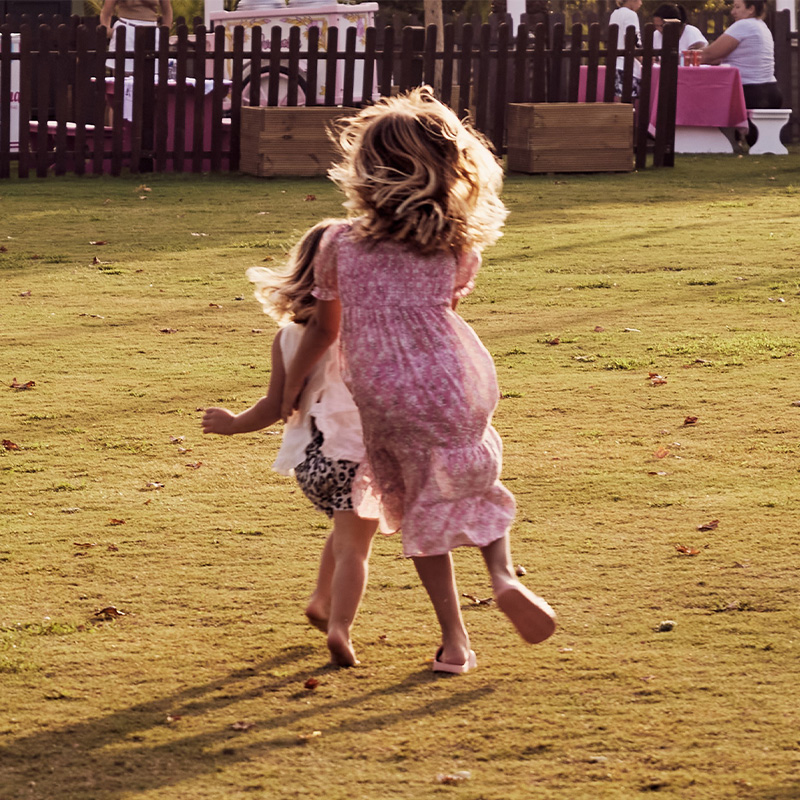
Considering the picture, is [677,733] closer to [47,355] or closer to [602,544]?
[602,544]

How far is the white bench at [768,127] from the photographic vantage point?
18.4 m

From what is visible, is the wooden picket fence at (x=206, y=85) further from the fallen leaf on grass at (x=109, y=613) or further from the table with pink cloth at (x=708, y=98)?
the fallen leaf on grass at (x=109, y=613)

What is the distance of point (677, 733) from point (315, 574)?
1.38 meters

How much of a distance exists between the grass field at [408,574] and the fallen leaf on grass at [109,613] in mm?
18

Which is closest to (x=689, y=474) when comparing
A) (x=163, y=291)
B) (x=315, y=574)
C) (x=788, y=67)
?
(x=315, y=574)

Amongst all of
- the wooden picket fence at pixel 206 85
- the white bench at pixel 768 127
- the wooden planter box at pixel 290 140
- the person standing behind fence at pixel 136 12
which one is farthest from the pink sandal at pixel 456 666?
the white bench at pixel 768 127

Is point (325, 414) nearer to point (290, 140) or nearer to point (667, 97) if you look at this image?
point (290, 140)

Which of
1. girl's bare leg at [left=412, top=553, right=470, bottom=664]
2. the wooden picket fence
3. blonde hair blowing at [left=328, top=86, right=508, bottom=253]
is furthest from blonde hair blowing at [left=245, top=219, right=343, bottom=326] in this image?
the wooden picket fence

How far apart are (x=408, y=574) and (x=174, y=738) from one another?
122cm

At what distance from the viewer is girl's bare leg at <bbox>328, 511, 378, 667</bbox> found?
348cm

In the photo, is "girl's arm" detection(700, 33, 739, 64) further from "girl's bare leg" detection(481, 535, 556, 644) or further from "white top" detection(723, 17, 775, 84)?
"girl's bare leg" detection(481, 535, 556, 644)

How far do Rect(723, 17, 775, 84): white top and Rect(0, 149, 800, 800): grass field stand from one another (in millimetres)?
10455

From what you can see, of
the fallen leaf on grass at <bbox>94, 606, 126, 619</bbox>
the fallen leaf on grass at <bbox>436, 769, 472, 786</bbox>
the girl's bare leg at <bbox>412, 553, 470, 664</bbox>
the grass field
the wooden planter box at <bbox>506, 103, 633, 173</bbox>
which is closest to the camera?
the fallen leaf on grass at <bbox>436, 769, 472, 786</bbox>

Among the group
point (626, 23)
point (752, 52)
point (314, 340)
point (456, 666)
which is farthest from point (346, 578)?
point (626, 23)
